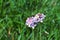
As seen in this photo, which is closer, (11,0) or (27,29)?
(27,29)

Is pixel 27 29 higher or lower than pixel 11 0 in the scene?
lower

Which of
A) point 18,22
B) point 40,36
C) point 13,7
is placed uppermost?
point 13,7

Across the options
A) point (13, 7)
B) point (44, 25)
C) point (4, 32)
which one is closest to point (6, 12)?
point (13, 7)

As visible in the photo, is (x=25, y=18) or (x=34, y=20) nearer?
(x=34, y=20)

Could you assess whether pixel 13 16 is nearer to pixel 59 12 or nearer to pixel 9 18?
pixel 9 18

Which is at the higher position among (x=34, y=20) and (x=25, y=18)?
(x=25, y=18)

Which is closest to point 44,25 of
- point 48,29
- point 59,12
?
point 48,29
